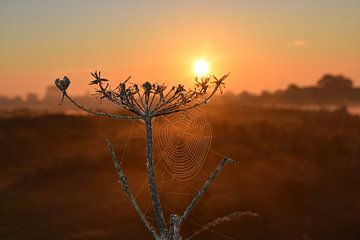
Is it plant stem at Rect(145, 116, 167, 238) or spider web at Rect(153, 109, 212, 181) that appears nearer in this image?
plant stem at Rect(145, 116, 167, 238)

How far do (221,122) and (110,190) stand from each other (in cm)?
1610

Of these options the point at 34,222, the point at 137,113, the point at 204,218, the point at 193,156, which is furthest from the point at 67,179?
Result: the point at 137,113

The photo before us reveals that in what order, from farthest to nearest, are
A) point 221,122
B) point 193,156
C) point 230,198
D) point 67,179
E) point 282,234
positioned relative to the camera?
point 221,122 → point 67,179 → point 230,198 → point 282,234 → point 193,156

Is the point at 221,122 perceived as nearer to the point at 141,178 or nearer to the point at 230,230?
the point at 141,178

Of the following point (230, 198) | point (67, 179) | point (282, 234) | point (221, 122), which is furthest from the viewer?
point (221, 122)

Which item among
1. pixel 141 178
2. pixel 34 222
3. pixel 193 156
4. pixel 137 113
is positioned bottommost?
pixel 34 222

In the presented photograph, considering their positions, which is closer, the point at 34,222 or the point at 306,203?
the point at 34,222

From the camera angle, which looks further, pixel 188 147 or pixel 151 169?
pixel 188 147

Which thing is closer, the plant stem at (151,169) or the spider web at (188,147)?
the plant stem at (151,169)

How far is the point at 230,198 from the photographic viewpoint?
28.4 m

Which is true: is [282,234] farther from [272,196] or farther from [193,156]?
[193,156]

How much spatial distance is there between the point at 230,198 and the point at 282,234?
4357 mm

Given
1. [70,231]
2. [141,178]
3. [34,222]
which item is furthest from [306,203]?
[34,222]

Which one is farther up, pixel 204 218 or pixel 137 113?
pixel 137 113
